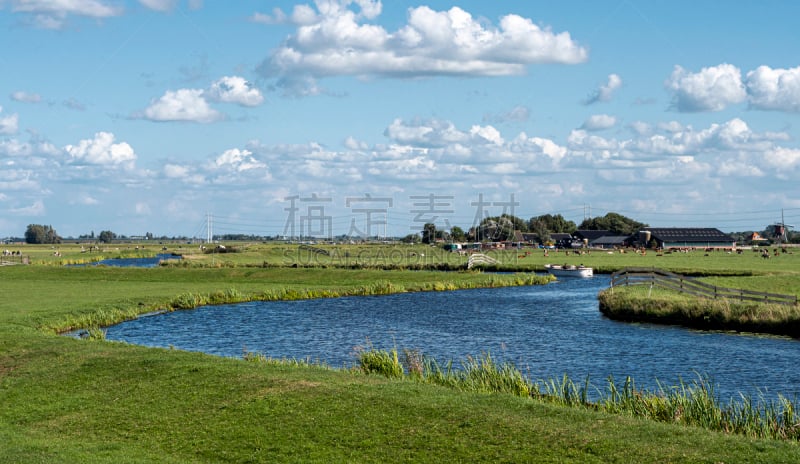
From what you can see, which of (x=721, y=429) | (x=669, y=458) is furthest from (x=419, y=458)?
(x=721, y=429)

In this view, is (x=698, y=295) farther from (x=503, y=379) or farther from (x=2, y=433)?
(x=2, y=433)

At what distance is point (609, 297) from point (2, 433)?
40.9m

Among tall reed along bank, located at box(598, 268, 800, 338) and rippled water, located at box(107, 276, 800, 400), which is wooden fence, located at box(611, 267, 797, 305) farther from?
rippled water, located at box(107, 276, 800, 400)

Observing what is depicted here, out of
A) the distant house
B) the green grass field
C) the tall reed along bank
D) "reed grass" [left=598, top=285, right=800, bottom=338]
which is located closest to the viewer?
the green grass field

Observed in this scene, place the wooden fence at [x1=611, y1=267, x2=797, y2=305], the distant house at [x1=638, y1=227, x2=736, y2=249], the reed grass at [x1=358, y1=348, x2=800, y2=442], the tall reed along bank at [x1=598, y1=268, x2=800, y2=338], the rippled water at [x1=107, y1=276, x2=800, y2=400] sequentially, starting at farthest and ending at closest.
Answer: the distant house at [x1=638, y1=227, x2=736, y2=249], the wooden fence at [x1=611, y1=267, x2=797, y2=305], the tall reed along bank at [x1=598, y1=268, x2=800, y2=338], the rippled water at [x1=107, y1=276, x2=800, y2=400], the reed grass at [x1=358, y1=348, x2=800, y2=442]

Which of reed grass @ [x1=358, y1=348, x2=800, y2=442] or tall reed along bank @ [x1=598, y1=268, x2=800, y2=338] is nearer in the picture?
reed grass @ [x1=358, y1=348, x2=800, y2=442]

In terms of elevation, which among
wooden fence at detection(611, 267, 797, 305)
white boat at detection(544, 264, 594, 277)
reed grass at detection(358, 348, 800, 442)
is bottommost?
reed grass at detection(358, 348, 800, 442)

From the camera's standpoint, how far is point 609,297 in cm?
5172

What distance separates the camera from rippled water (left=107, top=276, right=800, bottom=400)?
29.1m

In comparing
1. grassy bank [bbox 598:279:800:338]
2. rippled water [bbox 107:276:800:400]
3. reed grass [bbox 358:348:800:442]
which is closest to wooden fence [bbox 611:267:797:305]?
grassy bank [bbox 598:279:800:338]

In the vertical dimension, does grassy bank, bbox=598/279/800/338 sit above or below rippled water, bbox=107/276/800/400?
above

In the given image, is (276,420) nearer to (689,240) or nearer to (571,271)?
(571,271)

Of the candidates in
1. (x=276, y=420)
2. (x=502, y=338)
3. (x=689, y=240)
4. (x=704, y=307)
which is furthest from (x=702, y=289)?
(x=689, y=240)

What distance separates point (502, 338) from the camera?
130ft
